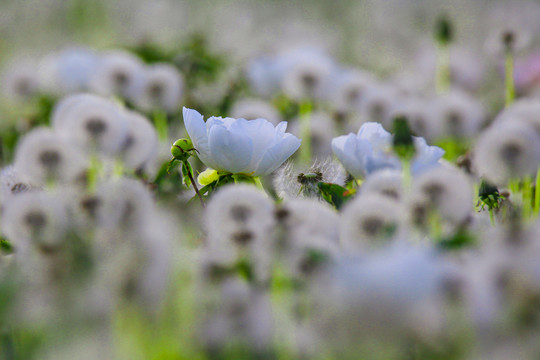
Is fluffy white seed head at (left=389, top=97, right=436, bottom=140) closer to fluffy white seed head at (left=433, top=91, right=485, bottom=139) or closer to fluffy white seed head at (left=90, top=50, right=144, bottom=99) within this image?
fluffy white seed head at (left=433, top=91, right=485, bottom=139)

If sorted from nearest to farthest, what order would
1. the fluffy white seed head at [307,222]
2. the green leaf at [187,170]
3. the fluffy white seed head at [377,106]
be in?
1. the fluffy white seed head at [307,222]
2. the green leaf at [187,170]
3. the fluffy white seed head at [377,106]

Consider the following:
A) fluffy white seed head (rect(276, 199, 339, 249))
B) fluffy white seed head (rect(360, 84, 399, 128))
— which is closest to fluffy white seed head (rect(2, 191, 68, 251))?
fluffy white seed head (rect(276, 199, 339, 249))

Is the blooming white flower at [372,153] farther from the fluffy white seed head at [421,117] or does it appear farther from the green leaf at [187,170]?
the fluffy white seed head at [421,117]

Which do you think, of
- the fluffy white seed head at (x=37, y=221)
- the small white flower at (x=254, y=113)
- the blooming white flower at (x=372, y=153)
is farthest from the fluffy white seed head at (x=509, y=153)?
the small white flower at (x=254, y=113)

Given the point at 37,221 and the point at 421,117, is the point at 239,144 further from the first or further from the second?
the point at 421,117

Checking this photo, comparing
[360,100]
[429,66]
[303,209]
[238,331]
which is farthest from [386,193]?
[429,66]

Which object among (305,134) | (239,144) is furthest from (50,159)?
(305,134)

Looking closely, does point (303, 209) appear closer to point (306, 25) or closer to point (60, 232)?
point (60, 232)
